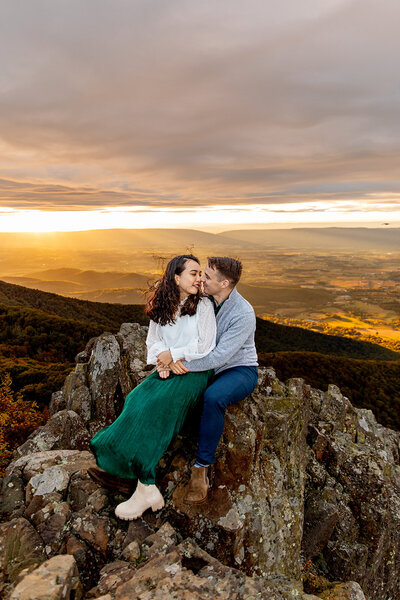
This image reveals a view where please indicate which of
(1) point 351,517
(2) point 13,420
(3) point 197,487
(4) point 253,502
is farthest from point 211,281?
(2) point 13,420

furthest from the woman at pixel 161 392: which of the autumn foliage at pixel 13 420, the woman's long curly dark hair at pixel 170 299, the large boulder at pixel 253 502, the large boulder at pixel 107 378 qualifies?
the autumn foliage at pixel 13 420

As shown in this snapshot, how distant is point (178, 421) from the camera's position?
5.20m

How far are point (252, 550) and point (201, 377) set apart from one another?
2808mm

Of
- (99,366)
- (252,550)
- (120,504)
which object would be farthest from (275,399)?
(99,366)

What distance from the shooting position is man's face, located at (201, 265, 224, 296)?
5.76 meters

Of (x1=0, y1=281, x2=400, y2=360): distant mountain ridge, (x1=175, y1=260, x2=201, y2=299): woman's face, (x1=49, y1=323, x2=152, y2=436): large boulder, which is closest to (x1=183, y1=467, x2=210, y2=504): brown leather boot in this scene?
(x1=175, y1=260, x2=201, y2=299): woman's face

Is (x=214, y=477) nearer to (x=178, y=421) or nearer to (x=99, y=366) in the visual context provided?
(x=178, y=421)

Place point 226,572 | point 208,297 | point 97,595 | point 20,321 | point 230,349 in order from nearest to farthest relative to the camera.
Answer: point 97,595, point 226,572, point 230,349, point 208,297, point 20,321

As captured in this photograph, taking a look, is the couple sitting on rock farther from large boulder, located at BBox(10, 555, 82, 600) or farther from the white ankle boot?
large boulder, located at BBox(10, 555, 82, 600)

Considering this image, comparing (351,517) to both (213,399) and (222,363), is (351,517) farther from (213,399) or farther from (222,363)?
(222,363)

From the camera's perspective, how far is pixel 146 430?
5.04 metres

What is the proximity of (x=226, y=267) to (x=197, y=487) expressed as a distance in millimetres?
3690

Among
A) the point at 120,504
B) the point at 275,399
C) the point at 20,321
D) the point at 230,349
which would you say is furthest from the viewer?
the point at 20,321

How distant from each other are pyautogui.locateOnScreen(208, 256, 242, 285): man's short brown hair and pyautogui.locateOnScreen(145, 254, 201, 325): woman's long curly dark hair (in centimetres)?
43
